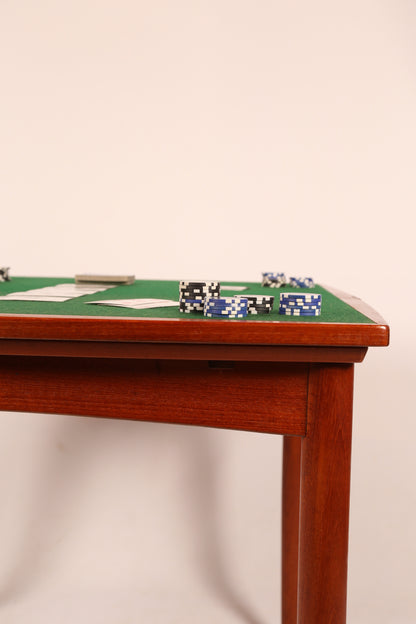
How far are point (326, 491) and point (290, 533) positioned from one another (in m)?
1.08

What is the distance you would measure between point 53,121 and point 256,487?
2.13 m

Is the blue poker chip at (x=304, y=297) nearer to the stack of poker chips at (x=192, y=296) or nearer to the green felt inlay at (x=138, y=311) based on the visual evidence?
the green felt inlay at (x=138, y=311)

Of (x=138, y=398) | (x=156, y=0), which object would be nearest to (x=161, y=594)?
(x=138, y=398)

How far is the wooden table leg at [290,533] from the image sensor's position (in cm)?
238

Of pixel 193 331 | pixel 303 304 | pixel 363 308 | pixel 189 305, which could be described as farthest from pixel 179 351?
pixel 363 308

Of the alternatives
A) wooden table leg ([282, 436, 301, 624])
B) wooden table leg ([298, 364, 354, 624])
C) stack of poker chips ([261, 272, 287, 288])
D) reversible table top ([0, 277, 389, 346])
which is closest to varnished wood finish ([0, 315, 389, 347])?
reversible table top ([0, 277, 389, 346])

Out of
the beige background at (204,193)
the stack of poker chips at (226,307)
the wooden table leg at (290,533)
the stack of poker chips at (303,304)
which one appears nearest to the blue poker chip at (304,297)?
the stack of poker chips at (303,304)

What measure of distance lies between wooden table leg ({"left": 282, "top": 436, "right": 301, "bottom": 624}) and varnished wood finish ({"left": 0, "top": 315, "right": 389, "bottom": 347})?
3.51 ft

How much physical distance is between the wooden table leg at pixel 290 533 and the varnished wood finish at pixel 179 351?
102 centimetres

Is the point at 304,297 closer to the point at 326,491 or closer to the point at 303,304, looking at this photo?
the point at 303,304

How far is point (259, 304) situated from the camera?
1.56m

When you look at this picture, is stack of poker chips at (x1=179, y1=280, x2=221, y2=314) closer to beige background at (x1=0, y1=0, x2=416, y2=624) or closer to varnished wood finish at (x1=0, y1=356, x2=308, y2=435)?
varnished wood finish at (x1=0, y1=356, x2=308, y2=435)

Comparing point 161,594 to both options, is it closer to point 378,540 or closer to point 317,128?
point 378,540

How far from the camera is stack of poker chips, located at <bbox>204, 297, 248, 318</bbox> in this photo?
1435 millimetres
